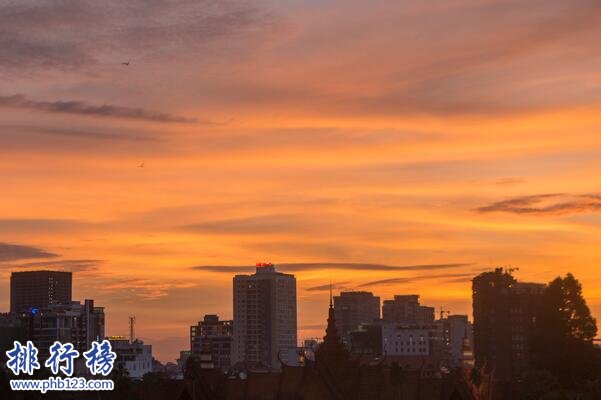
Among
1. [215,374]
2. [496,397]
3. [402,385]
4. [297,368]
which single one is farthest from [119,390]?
[496,397]

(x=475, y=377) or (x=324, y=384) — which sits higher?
(x=475, y=377)

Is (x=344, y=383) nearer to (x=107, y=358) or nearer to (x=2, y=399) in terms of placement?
(x=2, y=399)

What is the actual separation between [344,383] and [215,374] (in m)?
18.5

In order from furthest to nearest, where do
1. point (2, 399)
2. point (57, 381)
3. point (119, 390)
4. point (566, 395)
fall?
point (119, 390), point (2, 399), point (566, 395), point (57, 381)

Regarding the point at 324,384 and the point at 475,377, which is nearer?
the point at 475,377

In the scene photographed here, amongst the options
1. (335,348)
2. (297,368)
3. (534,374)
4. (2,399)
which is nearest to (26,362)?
(2,399)

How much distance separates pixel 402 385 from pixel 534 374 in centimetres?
2248

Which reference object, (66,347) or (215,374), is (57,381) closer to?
(66,347)

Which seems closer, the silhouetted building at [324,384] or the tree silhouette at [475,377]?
the tree silhouette at [475,377]

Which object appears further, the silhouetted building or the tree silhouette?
the silhouetted building

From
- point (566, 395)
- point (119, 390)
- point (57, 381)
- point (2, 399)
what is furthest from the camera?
point (119, 390)

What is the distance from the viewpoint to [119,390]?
604 feet

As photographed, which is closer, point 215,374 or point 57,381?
point 57,381

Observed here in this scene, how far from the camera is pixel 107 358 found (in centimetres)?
13175
